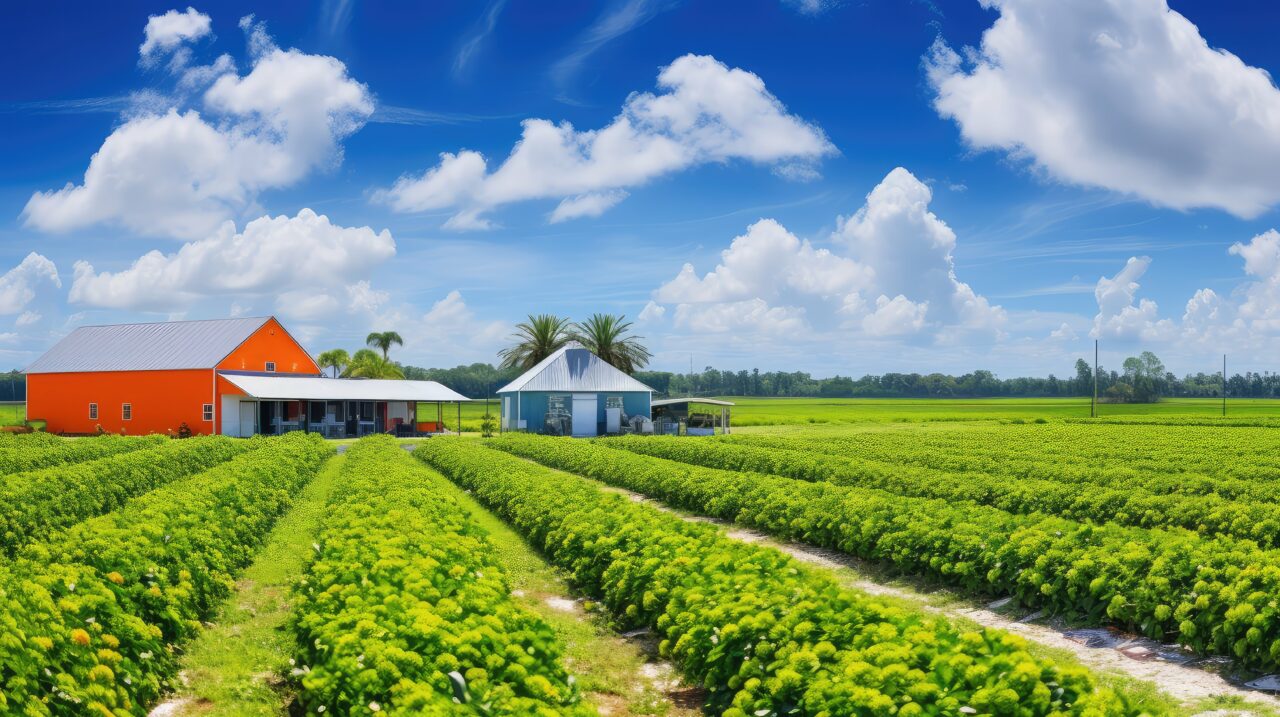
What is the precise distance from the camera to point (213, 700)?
7504 millimetres

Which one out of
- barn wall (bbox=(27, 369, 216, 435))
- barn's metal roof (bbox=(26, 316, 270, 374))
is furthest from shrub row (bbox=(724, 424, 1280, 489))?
barn's metal roof (bbox=(26, 316, 270, 374))

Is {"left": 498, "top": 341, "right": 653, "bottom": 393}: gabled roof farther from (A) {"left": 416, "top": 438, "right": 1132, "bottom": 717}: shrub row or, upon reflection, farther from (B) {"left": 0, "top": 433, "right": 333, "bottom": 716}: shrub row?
(A) {"left": 416, "top": 438, "right": 1132, "bottom": 717}: shrub row

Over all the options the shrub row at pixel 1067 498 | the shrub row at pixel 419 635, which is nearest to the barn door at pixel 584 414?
the shrub row at pixel 1067 498

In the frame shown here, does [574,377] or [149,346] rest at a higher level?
[149,346]

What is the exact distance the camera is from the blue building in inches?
1923

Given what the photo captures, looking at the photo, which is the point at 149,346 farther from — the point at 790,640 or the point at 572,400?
the point at 790,640

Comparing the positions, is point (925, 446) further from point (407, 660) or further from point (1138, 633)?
point (407, 660)

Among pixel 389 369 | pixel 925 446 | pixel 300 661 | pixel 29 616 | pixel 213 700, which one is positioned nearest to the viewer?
pixel 29 616

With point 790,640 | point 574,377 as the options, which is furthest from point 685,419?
point 790,640

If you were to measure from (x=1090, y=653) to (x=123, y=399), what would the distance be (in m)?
51.7

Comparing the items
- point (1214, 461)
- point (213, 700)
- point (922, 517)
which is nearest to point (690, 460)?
point (1214, 461)

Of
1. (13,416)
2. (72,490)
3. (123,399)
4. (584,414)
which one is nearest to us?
(72,490)

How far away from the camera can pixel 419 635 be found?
585 centimetres

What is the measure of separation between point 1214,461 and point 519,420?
33825 mm
